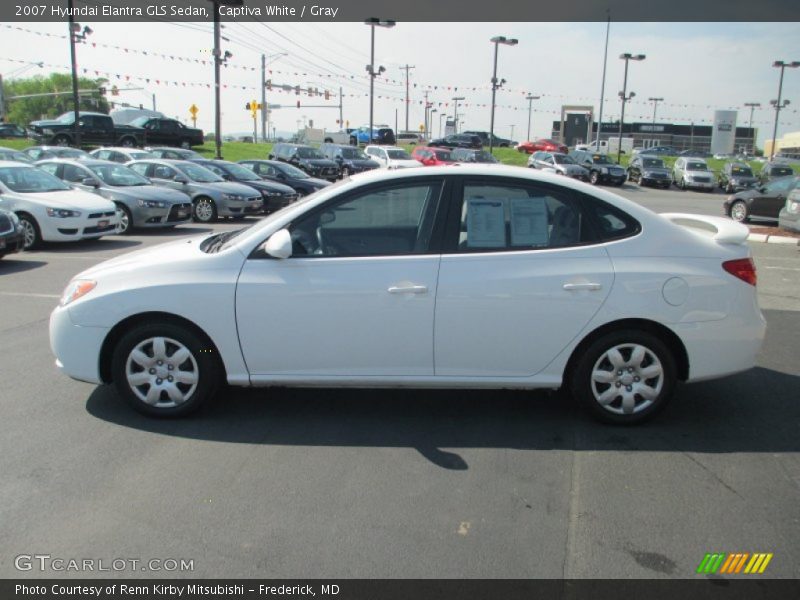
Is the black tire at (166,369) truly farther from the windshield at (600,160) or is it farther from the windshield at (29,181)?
the windshield at (600,160)

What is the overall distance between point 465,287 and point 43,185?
38.0ft

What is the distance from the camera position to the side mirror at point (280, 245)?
4320 mm

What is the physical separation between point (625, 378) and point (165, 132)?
40445 millimetres

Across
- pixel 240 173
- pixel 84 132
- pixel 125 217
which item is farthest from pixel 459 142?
pixel 125 217

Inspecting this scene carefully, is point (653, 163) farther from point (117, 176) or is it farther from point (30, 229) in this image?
point (30, 229)

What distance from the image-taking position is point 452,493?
12.3ft

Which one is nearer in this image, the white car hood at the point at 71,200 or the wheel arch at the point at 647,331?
the wheel arch at the point at 647,331

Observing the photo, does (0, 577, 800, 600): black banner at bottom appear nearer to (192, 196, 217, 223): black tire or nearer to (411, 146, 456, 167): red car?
(192, 196, 217, 223): black tire

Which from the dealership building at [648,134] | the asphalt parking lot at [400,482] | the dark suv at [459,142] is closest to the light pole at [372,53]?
the dark suv at [459,142]

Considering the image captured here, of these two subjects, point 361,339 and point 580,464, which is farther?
point 361,339

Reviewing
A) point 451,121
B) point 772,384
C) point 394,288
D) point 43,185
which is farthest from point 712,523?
point 451,121

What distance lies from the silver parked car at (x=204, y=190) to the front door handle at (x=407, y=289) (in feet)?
45.3

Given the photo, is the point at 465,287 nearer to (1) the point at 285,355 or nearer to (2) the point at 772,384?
(1) the point at 285,355

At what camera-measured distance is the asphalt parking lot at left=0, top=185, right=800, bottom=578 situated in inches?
125
